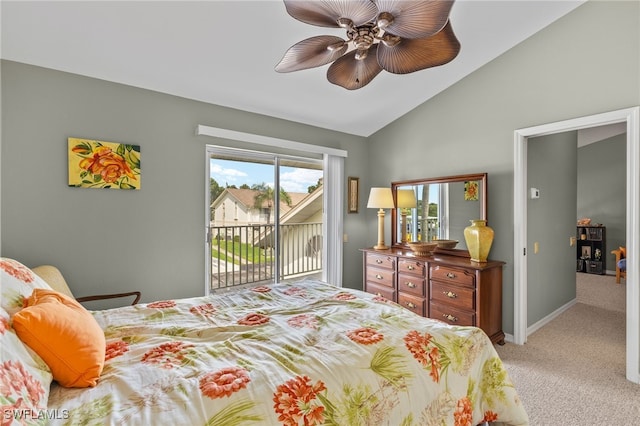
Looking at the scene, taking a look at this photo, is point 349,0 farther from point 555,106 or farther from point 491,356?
point 555,106

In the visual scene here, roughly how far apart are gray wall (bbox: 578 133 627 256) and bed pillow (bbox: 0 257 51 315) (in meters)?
8.47

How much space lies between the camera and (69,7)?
193cm

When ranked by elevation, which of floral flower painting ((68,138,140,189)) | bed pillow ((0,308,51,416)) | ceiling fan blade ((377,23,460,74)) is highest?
ceiling fan blade ((377,23,460,74))

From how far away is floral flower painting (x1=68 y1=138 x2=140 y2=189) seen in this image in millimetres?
2473

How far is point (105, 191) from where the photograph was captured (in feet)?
8.59

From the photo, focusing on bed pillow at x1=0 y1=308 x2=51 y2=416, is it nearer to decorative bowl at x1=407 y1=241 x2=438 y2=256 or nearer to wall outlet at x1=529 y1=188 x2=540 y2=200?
decorative bowl at x1=407 y1=241 x2=438 y2=256

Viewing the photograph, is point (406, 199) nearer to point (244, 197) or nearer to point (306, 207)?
point (306, 207)

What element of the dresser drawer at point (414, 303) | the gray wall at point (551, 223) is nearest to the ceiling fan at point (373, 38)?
the gray wall at point (551, 223)

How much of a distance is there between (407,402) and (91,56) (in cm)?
307

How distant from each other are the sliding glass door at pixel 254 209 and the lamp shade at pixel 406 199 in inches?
41.4

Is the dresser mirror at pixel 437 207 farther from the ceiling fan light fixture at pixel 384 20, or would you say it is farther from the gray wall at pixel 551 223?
the ceiling fan light fixture at pixel 384 20

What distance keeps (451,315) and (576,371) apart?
3.25 feet

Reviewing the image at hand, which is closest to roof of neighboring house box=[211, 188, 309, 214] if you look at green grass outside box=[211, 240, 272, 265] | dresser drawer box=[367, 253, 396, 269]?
green grass outside box=[211, 240, 272, 265]

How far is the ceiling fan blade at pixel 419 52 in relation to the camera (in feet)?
5.32
